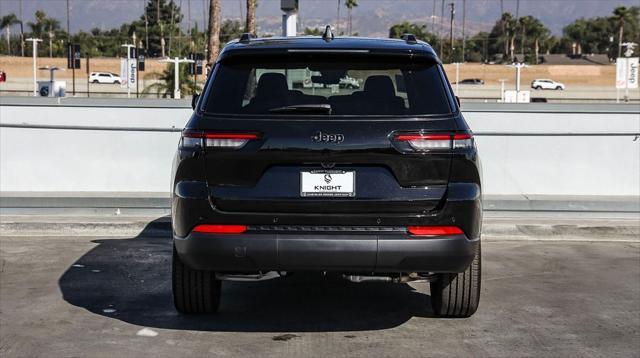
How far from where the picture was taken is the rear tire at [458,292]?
6371 millimetres

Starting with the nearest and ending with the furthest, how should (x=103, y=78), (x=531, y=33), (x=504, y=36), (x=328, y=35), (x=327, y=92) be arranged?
(x=327, y=92) → (x=328, y=35) → (x=103, y=78) → (x=531, y=33) → (x=504, y=36)

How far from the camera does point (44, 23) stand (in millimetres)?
115125

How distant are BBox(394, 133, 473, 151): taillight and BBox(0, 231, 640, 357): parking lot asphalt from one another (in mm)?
1278

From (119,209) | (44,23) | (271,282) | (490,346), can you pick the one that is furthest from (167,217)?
(44,23)

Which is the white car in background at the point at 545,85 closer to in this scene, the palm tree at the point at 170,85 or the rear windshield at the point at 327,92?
the palm tree at the point at 170,85

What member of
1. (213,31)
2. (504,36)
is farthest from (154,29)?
(213,31)

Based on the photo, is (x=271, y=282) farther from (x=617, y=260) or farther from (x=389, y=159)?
(x=617, y=260)

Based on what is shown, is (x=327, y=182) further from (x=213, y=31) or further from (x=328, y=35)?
(x=213, y=31)

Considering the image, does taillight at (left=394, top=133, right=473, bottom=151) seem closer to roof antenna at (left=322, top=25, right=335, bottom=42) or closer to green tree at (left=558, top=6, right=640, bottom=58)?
roof antenna at (left=322, top=25, right=335, bottom=42)

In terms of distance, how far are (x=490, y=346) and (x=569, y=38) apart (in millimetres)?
152608

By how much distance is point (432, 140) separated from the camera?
5.59 meters

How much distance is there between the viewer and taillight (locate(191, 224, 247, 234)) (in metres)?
5.57

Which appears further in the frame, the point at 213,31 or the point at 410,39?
the point at 213,31

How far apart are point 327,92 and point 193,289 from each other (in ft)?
5.37
